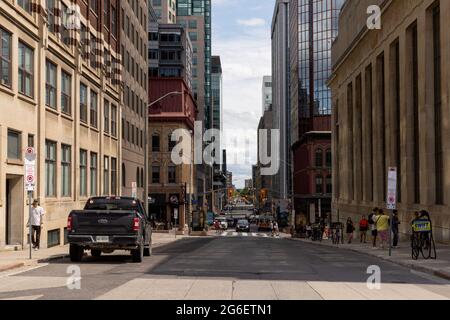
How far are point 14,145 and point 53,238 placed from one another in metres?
6.84

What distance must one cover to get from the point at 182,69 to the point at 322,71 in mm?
29831

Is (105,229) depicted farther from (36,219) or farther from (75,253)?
(36,219)

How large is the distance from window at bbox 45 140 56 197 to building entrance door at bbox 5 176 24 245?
3688mm

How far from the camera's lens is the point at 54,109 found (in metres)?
31.8

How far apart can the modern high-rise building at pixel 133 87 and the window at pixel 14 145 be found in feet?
78.6

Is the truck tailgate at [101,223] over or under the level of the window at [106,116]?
under

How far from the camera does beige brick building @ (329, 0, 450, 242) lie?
3291cm

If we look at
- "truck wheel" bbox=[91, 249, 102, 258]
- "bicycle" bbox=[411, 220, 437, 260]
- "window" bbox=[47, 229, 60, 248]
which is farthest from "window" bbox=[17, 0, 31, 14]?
"bicycle" bbox=[411, 220, 437, 260]

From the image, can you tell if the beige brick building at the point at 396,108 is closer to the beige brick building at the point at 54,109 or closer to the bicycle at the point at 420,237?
the bicycle at the point at 420,237

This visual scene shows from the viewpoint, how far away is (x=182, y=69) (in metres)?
114

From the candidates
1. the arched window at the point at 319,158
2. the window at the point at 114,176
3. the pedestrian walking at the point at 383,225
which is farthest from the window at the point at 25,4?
the arched window at the point at 319,158

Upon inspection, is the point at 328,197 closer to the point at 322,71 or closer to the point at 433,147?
the point at 322,71

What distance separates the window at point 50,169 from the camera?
3056 centimetres

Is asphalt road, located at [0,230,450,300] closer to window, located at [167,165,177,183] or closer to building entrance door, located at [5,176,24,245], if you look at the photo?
building entrance door, located at [5,176,24,245]
